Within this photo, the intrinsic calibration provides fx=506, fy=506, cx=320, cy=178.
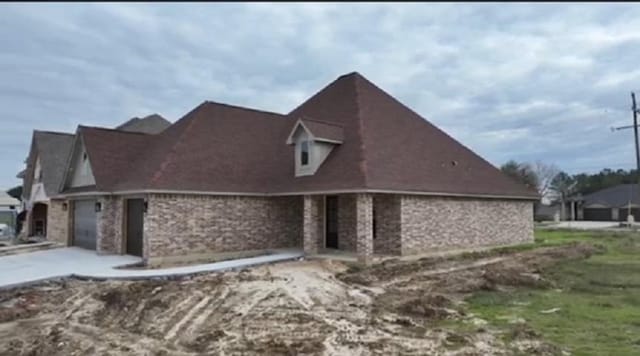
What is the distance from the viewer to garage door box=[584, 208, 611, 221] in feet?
177

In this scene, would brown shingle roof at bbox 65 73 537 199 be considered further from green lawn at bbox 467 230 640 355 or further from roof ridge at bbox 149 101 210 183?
green lawn at bbox 467 230 640 355

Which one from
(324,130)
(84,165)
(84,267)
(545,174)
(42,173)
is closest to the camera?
(84,267)

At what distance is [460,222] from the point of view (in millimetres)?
18438

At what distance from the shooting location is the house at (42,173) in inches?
1066

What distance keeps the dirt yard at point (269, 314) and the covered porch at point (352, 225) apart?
1.57m

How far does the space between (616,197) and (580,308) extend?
50963 millimetres

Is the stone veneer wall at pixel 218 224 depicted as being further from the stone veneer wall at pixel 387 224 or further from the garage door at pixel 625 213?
the garage door at pixel 625 213

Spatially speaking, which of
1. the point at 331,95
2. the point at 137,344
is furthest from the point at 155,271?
the point at 331,95

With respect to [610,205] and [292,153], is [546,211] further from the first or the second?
[292,153]

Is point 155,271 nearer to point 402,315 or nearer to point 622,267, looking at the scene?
point 402,315

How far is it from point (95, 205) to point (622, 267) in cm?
1861

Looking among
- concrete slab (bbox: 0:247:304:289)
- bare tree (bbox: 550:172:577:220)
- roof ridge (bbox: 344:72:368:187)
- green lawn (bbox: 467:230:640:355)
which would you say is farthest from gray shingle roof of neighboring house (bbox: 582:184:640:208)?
concrete slab (bbox: 0:247:304:289)

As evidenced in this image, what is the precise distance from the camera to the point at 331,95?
21188 mm

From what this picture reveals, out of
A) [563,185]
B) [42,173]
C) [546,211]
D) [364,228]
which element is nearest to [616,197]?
[546,211]
